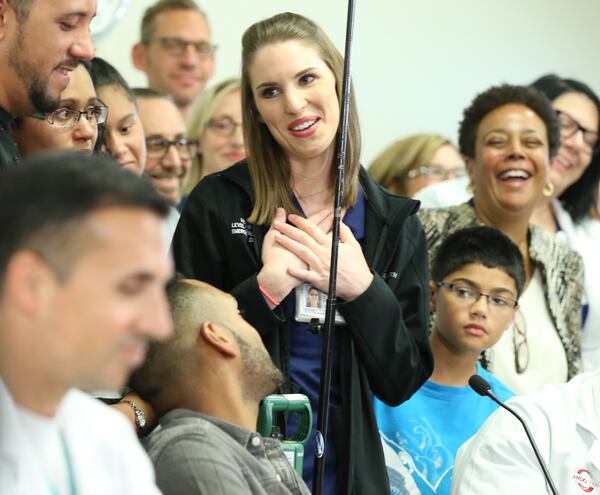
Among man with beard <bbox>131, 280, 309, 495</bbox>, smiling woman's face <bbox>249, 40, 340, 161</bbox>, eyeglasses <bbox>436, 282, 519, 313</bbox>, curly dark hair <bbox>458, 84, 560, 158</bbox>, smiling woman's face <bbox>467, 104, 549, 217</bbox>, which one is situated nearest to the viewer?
man with beard <bbox>131, 280, 309, 495</bbox>

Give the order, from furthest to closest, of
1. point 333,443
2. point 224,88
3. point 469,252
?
1. point 224,88
2. point 469,252
3. point 333,443

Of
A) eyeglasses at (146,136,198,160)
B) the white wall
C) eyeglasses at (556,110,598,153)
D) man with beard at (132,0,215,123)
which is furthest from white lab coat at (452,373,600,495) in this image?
the white wall

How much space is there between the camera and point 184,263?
2.71 m

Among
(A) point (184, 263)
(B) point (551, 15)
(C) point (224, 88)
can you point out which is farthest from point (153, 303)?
(B) point (551, 15)

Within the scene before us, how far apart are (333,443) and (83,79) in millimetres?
1107

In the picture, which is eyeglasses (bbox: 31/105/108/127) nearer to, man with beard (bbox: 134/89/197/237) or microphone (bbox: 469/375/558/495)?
man with beard (bbox: 134/89/197/237)

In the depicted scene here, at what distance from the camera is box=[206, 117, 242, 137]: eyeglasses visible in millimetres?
4488

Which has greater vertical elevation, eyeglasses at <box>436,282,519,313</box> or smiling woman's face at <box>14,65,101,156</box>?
smiling woman's face at <box>14,65,101,156</box>

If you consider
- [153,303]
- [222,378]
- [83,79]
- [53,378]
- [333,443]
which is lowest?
[333,443]

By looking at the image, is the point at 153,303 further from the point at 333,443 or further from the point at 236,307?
the point at 333,443

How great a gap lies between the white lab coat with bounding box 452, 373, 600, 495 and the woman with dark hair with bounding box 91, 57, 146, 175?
1.22 meters

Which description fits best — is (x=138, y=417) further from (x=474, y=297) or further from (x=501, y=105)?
(x=501, y=105)

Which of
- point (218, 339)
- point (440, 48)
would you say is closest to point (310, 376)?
point (218, 339)

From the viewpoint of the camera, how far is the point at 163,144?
13.0 ft
